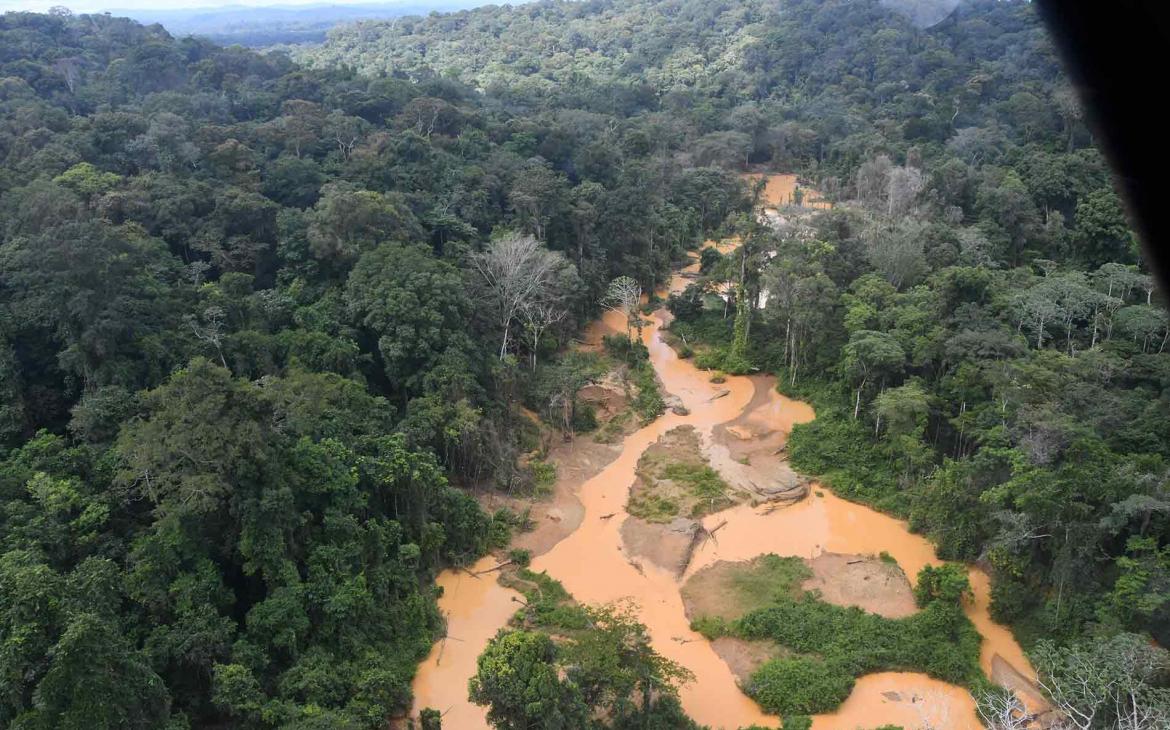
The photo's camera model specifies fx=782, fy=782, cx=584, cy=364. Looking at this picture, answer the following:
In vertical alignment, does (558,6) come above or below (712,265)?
above

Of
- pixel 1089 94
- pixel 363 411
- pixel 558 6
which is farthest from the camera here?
pixel 558 6

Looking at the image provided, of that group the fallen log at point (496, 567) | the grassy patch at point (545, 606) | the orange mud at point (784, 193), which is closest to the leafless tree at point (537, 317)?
the fallen log at point (496, 567)

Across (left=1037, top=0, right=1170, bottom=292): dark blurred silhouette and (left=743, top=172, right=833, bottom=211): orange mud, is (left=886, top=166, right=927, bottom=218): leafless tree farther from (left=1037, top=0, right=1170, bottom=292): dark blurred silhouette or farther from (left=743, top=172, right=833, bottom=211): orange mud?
(left=1037, top=0, right=1170, bottom=292): dark blurred silhouette

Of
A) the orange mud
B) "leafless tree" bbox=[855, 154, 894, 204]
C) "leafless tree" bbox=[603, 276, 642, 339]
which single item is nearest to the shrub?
"leafless tree" bbox=[603, 276, 642, 339]

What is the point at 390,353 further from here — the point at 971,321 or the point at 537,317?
the point at 971,321

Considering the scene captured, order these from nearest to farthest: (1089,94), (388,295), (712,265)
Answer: (1089,94) → (388,295) → (712,265)

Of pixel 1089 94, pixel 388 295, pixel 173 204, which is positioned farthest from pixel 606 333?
pixel 1089 94

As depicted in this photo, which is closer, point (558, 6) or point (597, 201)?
point (597, 201)

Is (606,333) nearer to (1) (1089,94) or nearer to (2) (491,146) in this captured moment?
(2) (491,146)
